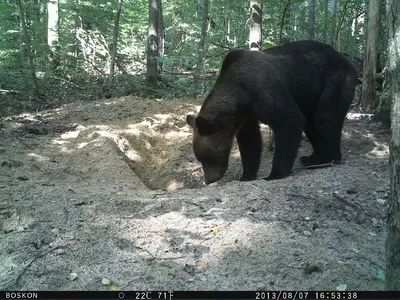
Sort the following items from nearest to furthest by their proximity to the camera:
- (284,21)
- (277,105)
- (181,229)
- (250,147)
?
1. (181,229)
2. (277,105)
3. (250,147)
4. (284,21)

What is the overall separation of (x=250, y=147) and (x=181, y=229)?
10.6ft

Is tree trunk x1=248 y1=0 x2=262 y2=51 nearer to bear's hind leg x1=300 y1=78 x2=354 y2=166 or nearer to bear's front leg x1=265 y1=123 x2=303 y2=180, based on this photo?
bear's hind leg x1=300 y1=78 x2=354 y2=166

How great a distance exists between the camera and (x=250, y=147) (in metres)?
6.54

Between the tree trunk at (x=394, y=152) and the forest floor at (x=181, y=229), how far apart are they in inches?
14.2

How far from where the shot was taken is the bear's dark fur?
575cm

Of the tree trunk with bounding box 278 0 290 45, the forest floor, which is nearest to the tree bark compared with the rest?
the tree trunk with bounding box 278 0 290 45

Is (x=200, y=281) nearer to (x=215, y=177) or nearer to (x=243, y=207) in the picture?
(x=243, y=207)

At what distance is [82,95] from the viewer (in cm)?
1293

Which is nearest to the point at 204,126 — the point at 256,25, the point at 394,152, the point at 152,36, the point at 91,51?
the point at 256,25

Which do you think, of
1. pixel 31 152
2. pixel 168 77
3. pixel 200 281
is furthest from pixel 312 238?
pixel 168 77

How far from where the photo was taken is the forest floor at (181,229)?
282 centimetres

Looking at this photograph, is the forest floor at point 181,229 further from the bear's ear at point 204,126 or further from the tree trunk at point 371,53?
the tree trunk at point 371,53

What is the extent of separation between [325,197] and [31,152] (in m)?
4.80

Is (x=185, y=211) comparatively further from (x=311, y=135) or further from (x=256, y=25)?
(x=256, y=25)
